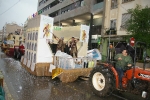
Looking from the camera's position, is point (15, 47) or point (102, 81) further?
point (15, 47)

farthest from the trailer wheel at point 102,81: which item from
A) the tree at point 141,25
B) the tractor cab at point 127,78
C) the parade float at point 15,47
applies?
the parade float at point 15,47

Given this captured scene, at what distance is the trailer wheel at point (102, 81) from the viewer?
16.9 ft

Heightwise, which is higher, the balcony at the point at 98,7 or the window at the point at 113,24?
the balcony at the point at 98,7

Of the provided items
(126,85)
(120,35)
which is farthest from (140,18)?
(126,85)

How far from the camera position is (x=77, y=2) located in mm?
34094

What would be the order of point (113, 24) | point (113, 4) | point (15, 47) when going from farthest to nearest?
point (113, 4) → point (113, 24) → point (15, 47)

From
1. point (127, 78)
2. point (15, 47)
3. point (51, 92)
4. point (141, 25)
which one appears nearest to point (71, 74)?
point (51, 92)

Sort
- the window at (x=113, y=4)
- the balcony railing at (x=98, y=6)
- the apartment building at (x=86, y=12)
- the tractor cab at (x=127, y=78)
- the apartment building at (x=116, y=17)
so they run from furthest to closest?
the apartment building at (x=86, y=12)
the balcony railing at (x=98, y=6)
the window at (x=113, y=4)
the apartment building at (x=116, y=17)
the tractor cab at (x=127, y=78)

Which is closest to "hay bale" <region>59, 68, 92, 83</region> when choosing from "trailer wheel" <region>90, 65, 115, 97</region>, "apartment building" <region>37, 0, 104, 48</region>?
"trailer wheel" <region>90, 65, 115, 97</region>

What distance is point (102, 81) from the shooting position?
566 cm

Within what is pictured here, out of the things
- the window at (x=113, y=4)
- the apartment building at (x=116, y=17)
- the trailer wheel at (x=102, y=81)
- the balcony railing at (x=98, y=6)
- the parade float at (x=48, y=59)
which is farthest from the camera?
the balcony railing at (x=98, y=6)

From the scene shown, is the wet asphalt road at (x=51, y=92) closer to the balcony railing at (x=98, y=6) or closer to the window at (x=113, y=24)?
the window at (x=113, y=24)

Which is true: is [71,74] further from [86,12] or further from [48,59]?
[86,12]

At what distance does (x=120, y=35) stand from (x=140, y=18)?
5865 mm
